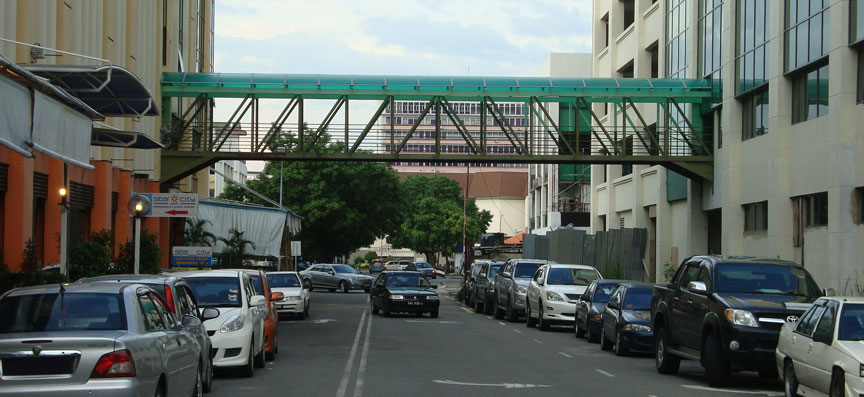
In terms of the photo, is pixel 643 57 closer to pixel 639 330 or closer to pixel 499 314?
pixel 499 314

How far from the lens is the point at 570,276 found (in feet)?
97.1

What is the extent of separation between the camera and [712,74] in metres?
38.1

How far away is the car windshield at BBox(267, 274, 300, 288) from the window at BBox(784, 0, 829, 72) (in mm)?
16679

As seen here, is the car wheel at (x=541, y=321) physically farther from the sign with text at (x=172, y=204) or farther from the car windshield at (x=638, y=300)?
the sign with text at (x=172, y=204)

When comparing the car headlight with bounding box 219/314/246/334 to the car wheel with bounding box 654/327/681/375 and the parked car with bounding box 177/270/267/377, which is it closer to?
the parked car with bounding box 177/270/267/377

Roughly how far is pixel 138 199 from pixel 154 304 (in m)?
11.7

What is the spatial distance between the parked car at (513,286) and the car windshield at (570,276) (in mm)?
2118

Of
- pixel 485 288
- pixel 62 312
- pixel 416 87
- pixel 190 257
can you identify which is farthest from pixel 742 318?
pixel 416 87

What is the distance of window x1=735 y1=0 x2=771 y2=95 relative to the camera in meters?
32.8

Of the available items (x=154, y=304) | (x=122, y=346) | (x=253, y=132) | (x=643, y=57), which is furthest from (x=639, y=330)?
(x=643, y=57)

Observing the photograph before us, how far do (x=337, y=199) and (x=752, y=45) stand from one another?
41055mm

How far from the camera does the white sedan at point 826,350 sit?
11492 mm

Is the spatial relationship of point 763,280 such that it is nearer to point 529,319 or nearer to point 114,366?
point 114,366

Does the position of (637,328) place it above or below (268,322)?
below
